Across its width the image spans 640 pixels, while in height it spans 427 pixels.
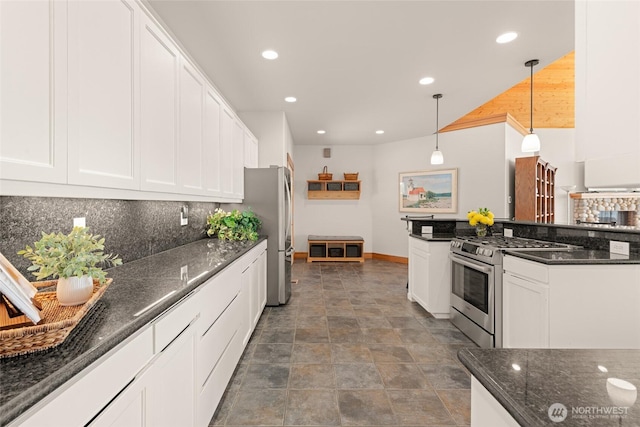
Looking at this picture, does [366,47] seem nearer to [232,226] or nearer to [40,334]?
[232,226]

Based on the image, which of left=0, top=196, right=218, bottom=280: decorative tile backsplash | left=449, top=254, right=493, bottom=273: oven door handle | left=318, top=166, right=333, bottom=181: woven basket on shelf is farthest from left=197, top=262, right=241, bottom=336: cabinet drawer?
left=318, top=166, right=333, bottom=181: woven basket on shelf

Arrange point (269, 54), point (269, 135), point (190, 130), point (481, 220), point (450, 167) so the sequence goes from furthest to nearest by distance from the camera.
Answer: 1. point (450, 167)
2. point (269, 135)
3. point (481, 220)
4. point (269, 54)
5. point (190, 130)

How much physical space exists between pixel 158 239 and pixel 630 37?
260 cm

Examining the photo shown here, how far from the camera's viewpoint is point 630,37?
52 centimetres

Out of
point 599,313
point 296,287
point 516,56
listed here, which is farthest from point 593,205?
point 296,287

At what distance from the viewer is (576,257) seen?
2047 mm

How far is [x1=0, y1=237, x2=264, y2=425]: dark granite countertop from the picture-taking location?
1.94 feet

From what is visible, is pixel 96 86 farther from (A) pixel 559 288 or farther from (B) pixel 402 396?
(A) pixel 559 288

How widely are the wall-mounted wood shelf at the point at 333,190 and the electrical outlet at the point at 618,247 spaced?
Answer: 16.7 feet

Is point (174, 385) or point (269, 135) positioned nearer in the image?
point (174, 385)

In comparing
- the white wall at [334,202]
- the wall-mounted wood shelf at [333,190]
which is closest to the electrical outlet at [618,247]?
the wall-mounted wood shelf at [333,190]

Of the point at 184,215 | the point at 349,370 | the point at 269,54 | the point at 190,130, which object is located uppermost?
the point at 269,54

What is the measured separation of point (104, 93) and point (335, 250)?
5.82 meters

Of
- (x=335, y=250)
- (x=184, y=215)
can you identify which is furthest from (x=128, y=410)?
(x=335, y=250)
